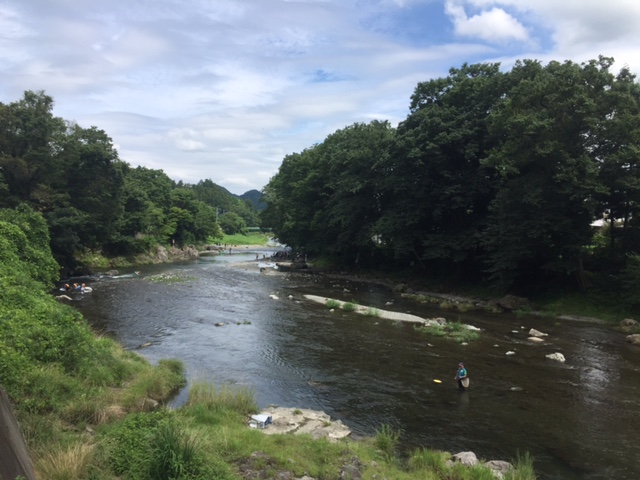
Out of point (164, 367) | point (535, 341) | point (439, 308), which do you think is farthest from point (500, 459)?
point (439, 308)

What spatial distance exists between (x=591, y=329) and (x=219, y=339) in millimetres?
21471

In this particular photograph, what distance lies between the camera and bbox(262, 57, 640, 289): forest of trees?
88.2ft

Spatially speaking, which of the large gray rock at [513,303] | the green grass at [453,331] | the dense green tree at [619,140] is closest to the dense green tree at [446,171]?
the large gray rock at [513,303]

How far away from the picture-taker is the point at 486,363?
18.7 meters

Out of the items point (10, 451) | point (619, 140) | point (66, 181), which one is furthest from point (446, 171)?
point (66, 181)

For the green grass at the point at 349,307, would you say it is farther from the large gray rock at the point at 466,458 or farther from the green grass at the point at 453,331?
the large gray rock at the point at 466,458

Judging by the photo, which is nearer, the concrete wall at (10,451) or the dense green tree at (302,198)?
the concrete wall at (10,451)

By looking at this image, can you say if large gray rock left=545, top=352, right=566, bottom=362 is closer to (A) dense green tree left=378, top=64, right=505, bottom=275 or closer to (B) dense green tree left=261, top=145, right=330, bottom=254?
(A) dense green tree left=378, top=64, right=505, bottom=275

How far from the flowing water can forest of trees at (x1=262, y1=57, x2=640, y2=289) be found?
674 centimetres

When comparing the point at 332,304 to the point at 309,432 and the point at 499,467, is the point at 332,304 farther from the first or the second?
the point at 499,467

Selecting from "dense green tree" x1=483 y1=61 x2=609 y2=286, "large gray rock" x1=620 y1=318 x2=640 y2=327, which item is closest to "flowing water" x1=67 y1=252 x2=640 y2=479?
"large gray rock" x1=620 y1=318 x2=640 y2=327

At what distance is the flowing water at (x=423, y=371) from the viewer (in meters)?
11.9

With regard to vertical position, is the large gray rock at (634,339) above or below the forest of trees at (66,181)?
below

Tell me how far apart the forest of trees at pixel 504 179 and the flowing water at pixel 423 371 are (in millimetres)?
6744
